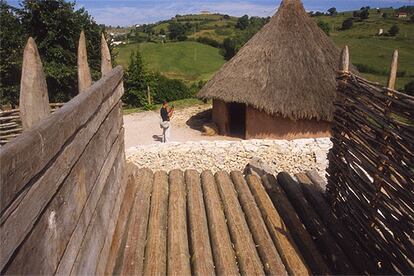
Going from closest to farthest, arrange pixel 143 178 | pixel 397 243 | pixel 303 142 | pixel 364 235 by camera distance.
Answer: pixel 397 243, pixel 364 235, pixel 143 178, pixel 303 142

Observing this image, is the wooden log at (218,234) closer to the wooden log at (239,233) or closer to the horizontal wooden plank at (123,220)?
the wooden log at (239,233)

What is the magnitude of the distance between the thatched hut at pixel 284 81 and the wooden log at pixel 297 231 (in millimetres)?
7384

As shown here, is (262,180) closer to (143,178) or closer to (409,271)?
(143,178)

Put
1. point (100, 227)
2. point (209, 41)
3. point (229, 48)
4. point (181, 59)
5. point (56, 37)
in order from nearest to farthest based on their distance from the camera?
point (100, 227) < point (56, 37) < point (181, 59) < point (229, 48) < point (209, 41)

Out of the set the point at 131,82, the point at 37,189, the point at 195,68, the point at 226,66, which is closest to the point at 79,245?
the point at 37,189

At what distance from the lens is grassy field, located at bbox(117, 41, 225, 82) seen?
4028cm

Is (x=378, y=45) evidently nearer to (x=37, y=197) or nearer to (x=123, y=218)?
(x=123, y=218)

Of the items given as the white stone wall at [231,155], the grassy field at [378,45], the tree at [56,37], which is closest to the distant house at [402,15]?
the grassy field at [378,45]

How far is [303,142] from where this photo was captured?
884 centimetres

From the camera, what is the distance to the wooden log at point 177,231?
305 centimetres

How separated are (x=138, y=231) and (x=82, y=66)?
155cm

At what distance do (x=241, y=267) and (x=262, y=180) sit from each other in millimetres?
2099

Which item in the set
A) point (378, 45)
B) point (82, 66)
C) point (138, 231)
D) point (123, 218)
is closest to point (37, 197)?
point (82, 66)

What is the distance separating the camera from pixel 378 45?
39250 millimetres
